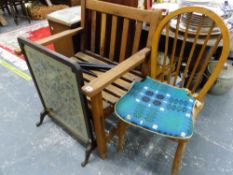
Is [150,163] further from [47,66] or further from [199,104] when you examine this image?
[47,66]

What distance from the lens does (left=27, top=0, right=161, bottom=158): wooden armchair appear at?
3.53 feet

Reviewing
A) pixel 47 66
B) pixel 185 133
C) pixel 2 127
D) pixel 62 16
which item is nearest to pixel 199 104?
pixel 185 133

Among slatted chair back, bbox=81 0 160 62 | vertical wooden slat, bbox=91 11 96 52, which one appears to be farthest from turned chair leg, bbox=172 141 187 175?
vertical wooden slat, bbox=91 11 96 52

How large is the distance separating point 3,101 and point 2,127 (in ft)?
1.09

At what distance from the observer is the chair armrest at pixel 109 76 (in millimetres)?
940

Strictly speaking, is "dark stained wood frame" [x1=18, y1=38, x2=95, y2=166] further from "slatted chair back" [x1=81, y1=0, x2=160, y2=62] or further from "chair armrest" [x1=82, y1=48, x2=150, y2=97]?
"slatted chair back" [x1=81, y1=0, x2=160, y2=62]

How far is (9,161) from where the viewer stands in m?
1.38

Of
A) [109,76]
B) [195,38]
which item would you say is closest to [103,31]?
[109,76]

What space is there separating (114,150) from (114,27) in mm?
855

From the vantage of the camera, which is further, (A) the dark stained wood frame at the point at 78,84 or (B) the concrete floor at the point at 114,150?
(B) the concrete floor at the point at 114,150

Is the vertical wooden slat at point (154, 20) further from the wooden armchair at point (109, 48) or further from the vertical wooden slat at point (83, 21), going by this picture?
the vertical wooden slat at point (83, 21)

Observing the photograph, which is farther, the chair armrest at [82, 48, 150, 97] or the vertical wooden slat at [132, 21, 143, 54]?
the vertical wooden slat at [132, 21, 143, 54]

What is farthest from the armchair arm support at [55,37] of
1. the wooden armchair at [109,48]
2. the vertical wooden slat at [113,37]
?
the vertical wooden slat at [113,37]

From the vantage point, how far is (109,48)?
1511 mm
